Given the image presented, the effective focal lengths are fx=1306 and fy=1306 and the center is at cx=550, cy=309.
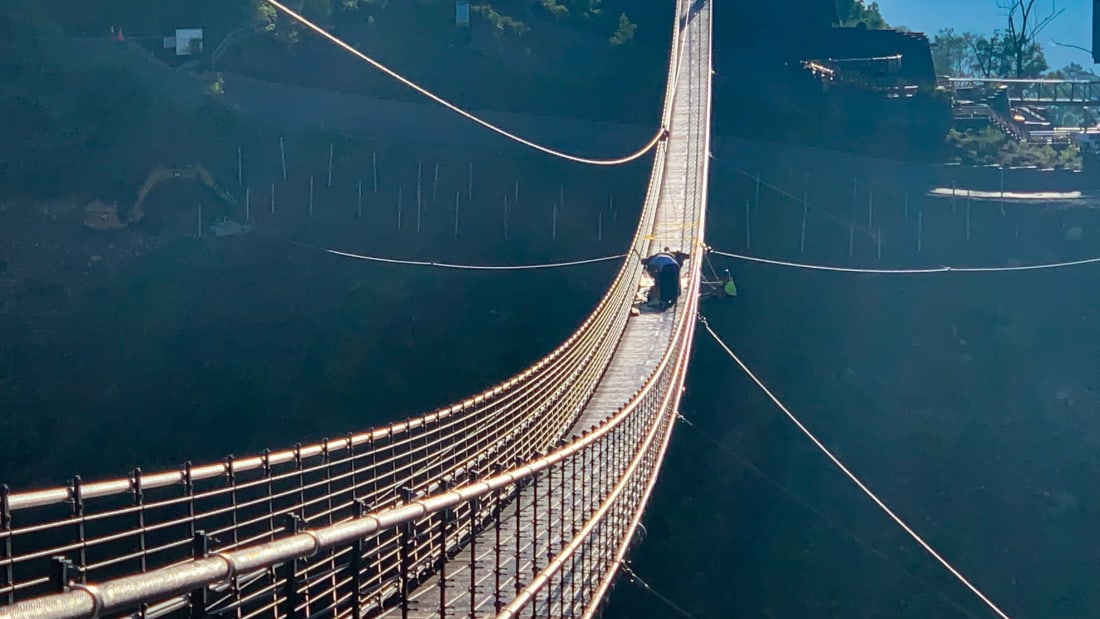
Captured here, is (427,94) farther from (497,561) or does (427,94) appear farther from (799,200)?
(799,200)

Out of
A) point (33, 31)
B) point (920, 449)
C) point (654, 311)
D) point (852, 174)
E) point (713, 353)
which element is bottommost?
point (920, 449)

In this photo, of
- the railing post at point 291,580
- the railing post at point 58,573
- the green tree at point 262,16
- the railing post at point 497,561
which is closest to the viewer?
the railing post at point 58,573

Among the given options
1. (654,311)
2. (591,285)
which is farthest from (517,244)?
(654,311)

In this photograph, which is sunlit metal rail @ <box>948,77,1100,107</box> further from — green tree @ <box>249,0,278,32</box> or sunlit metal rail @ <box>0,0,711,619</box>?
green tree @ <box>249,0,278,32</box>

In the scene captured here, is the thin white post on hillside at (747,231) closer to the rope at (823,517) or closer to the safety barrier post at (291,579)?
the rope at (823,517)

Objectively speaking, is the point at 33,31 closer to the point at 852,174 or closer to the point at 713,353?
the point at 713,353

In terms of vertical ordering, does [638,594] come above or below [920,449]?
below

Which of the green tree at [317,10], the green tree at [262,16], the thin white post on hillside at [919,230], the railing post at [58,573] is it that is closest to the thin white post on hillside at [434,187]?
the green tree at [317,10]
